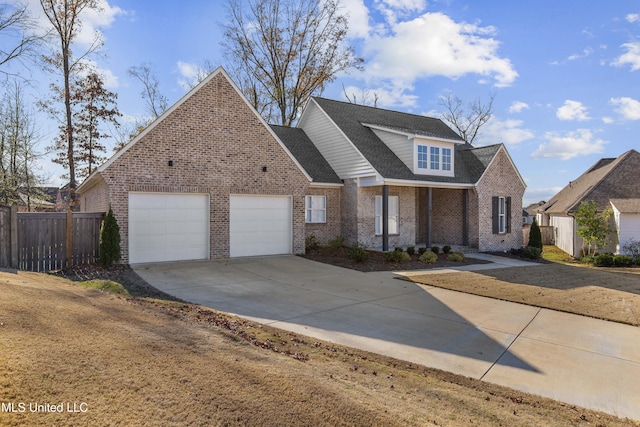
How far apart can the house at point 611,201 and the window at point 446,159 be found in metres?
10.4

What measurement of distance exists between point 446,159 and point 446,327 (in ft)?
47.7

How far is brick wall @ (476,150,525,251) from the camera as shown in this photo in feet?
69.5

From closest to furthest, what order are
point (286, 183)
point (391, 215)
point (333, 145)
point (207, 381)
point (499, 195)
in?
point (207, 381) < point (286, 183) < point (391, 215) < point (333, 145) < point (499, 195)

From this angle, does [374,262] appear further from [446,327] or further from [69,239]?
[69,239]

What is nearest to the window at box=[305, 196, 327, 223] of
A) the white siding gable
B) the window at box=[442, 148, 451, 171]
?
the white siding gable

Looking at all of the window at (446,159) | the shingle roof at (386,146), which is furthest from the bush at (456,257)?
the window at (446,159)

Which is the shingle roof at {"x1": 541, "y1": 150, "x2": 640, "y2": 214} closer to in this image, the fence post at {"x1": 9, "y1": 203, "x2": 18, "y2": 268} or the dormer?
the dormer

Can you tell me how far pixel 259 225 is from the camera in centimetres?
1539

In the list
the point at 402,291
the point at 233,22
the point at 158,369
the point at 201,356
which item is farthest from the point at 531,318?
the point at 233,22

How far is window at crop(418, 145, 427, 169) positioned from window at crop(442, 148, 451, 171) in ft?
4.35

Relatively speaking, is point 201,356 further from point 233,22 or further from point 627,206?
point 233,22

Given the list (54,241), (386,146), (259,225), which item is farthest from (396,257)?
(54,241)

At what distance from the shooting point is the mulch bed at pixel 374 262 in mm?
14504

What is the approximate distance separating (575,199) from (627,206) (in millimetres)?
4894
